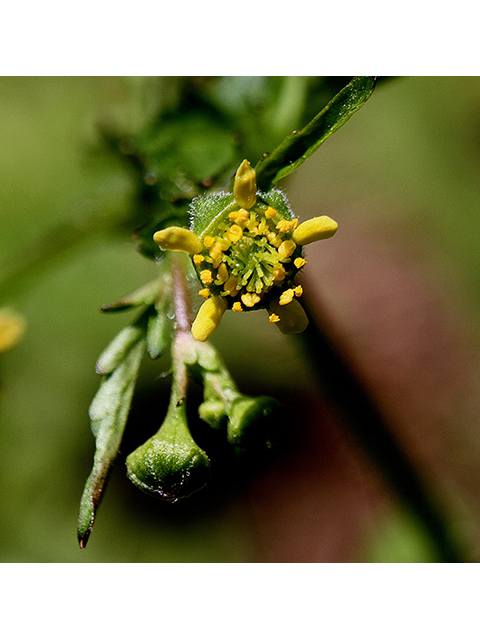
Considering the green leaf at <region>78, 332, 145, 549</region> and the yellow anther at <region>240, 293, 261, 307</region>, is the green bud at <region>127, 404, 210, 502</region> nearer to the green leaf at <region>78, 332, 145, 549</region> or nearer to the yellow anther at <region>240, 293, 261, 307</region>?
the green leaf at <region>78, 332, 145, 549</region>

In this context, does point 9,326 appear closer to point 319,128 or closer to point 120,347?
point 120,347

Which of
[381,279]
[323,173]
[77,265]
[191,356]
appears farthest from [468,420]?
[77,265]

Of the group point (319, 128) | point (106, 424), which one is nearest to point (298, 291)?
point (319, 128)

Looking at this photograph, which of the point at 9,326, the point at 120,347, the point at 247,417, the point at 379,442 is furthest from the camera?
the point at 379,442

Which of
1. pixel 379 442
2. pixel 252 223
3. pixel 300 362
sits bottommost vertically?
pixel 379 442

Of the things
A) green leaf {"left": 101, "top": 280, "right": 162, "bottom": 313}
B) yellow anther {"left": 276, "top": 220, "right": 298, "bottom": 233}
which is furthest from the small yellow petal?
green leaf {"left": 101, "top": 280, "right": 162, "bottom": 313}
